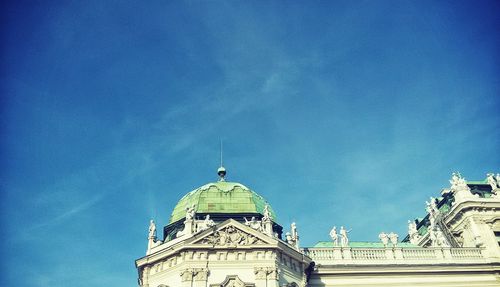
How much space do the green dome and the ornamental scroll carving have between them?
16.4ft

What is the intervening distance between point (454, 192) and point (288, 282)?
23.2 meters

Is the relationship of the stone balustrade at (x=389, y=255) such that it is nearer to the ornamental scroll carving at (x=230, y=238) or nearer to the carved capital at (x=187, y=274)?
the ornamental scroll carving at (x=230, y=238)

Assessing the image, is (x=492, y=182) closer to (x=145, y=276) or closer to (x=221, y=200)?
(x=221, y=200)

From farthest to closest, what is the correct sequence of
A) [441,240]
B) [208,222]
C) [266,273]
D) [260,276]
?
[441,240] < [208,222] < [266,273] < [260,276]

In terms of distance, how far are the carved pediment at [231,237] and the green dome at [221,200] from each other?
490cm

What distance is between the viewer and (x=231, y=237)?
34.0 meters

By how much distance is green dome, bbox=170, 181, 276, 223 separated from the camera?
39.6m

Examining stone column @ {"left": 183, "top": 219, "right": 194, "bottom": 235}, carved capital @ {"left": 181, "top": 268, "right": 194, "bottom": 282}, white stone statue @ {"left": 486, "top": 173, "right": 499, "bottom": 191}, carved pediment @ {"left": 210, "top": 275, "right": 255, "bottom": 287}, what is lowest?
carved pediment @ {"left": 210, "top": 275, "right": 255, "bottom": 287}

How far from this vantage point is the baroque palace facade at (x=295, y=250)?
33250mm

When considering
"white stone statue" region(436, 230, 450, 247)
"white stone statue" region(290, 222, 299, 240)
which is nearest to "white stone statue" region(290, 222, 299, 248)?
"white stone statue" region(290, 222, 299, 240)

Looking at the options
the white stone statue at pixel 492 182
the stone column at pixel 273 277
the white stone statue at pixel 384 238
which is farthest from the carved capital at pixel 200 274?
the white stone statue at pixel 492 182

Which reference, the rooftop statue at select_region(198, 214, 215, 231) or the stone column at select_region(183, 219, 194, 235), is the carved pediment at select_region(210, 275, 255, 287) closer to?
the rooftop statue at select_region(198, 214, 215, 231)

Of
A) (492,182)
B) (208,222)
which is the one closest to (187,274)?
(208,222)

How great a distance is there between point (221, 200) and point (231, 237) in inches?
268
